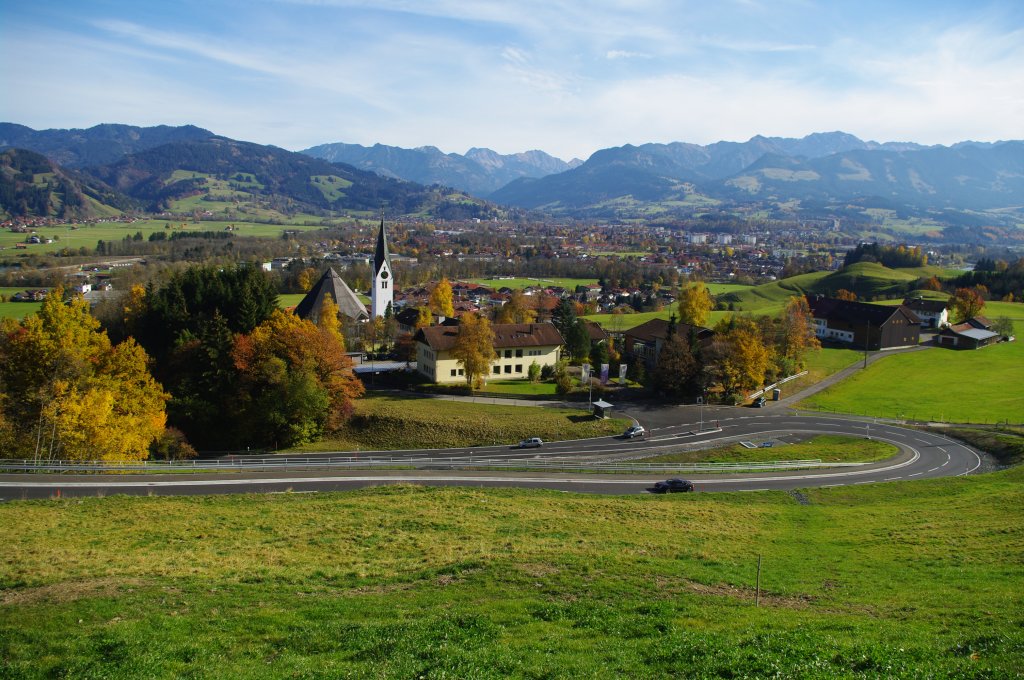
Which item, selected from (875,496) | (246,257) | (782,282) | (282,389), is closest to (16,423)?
(282,389)

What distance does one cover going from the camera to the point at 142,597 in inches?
606

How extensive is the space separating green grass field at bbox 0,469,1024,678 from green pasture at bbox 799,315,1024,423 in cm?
2800

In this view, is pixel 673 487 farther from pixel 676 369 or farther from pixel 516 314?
pixel 516 314

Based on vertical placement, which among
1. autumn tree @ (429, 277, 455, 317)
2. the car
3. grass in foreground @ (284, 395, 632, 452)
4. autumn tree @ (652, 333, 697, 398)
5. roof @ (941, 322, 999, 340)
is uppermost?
autumn tree @ (429, 277, 455, 317)

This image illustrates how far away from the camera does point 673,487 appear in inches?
1287

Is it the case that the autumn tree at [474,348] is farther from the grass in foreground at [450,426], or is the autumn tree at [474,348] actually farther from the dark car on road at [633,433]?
the dark car on road at [633,433]

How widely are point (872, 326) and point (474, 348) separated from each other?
5193 cm

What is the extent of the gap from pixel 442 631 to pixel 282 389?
3651 centimetres

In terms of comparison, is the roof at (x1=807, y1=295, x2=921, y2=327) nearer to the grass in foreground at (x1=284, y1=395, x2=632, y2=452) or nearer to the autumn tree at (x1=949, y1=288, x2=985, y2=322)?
the autumn tree at (x1=949, y1=288, x2=985, y2=322)

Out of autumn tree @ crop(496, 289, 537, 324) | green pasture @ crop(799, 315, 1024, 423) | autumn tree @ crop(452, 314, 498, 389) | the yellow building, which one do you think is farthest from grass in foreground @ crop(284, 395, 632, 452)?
autumn tree @ crop(496, 289, 537, 324)

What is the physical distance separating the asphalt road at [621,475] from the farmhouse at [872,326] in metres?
33.4

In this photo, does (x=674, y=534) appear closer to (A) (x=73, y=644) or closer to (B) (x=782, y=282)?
(A) (x=73, y=644)

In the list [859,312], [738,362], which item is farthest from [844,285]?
[738,362]

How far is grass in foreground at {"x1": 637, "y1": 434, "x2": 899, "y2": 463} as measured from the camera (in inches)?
1607
